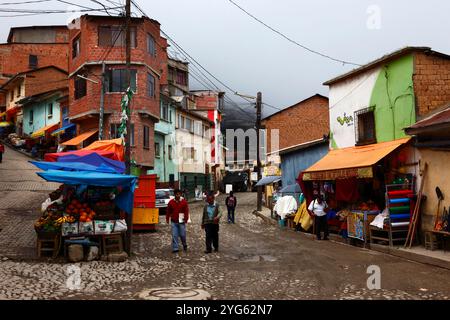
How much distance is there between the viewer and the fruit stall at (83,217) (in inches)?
474

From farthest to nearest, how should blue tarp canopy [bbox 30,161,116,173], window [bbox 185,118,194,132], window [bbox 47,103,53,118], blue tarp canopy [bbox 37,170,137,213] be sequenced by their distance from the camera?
window [bbox 185,118,194,132], window [bbox 47,103,53,118], blue tarp canopy [bbox 30,161,116,173], blue tarp canopy [bbox 37,170,137,213]

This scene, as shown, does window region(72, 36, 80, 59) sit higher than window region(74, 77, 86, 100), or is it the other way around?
window region(72, 36, 80, 59)

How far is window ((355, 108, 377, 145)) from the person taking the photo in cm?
1700

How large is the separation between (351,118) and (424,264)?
778 centimetres

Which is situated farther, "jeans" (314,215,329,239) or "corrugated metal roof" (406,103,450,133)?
"jeans" (314,215,329,239)

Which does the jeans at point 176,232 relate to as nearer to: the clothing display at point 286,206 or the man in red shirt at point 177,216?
the man in red shirt at point 177,216

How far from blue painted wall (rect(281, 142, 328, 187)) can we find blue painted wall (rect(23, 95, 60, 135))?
2515cm

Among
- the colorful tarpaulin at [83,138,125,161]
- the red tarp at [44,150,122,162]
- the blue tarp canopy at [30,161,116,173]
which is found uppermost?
the colorful tarpaulin at [83,138,125,161]

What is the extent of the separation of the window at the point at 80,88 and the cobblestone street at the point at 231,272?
16865mm

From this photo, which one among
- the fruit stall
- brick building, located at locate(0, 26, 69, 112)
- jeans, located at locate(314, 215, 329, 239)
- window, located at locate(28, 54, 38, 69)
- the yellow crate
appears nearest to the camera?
the fruit stall

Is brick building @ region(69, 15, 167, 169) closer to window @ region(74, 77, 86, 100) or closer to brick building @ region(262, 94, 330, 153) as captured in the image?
window @ region(74, 77, 86, 100)

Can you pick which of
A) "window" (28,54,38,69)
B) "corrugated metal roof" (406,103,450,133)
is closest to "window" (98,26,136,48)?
"corrugated metal roof" (406,103,450,133)

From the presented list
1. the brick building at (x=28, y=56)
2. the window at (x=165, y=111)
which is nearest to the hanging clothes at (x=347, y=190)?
the window at (x=165, y=111)

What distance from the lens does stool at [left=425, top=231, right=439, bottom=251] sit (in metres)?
12.7
